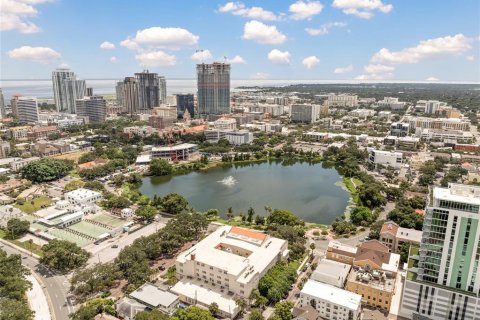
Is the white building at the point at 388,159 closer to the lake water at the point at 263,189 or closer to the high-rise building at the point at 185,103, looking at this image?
the lake water at the point at 263,189

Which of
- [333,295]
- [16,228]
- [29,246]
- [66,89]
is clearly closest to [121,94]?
[66,89]

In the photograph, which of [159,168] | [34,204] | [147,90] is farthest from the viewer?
[147,90]

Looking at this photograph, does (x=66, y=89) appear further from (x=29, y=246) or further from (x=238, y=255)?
(x=238, y=255)

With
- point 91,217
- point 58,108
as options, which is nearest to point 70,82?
point 58,108

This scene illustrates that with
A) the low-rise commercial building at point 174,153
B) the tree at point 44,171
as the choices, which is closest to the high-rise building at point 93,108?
the low-rise commercial building at point 174,153

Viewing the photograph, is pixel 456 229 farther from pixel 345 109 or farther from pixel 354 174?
pixel 345 109

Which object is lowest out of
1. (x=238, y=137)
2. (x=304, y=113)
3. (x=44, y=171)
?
(x=44, y=171)
